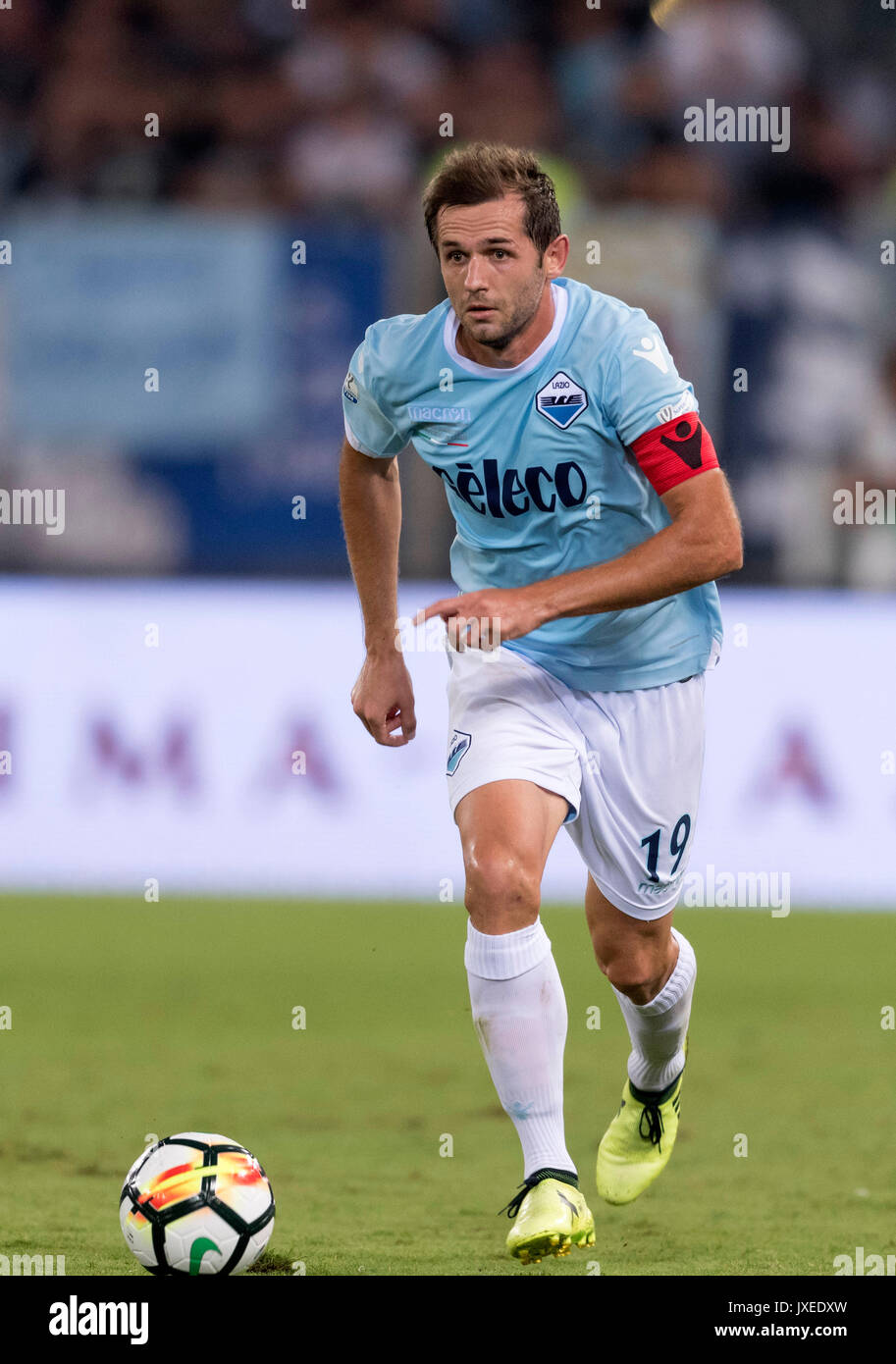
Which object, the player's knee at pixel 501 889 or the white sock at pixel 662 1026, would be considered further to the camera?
the white sock at pixel 662 1026

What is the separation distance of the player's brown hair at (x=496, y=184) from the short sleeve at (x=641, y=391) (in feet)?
1.02

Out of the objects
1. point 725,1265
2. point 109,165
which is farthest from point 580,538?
point 109,165

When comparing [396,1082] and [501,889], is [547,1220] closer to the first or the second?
[501,889]

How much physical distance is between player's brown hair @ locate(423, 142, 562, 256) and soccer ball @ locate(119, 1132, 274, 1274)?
6.80 ft

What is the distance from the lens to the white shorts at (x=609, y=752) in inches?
180

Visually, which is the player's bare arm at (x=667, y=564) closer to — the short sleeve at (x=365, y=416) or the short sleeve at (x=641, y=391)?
the short sleeve at (x=641, y=391)

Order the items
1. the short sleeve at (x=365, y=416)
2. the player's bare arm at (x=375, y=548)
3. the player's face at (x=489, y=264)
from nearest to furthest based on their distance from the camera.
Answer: the player's face at (x=489, y=264) → the short sleeve at (x=365, y=416) → the player's bare arm at (x=375, y=548)

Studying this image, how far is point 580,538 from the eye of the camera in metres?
4.62

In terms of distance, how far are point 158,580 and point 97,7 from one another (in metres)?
5.05

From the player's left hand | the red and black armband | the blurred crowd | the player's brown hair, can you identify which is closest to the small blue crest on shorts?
the player's left hand

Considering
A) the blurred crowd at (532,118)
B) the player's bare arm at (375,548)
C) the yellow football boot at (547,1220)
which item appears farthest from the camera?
the blurred crowd at (532,118)

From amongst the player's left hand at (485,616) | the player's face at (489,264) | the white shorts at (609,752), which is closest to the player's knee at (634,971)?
the white shorts at (609,752)

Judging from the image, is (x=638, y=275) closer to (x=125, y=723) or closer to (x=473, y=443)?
(x=125, y=723)

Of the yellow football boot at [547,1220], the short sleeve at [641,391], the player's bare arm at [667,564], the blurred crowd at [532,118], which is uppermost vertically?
the blurred crowd at [532,118]
